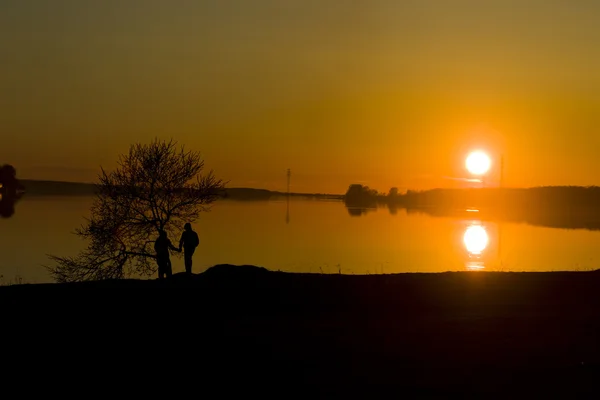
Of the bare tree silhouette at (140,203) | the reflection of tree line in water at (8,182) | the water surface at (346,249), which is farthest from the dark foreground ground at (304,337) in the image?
the reflection of tree line in water at (8,182)

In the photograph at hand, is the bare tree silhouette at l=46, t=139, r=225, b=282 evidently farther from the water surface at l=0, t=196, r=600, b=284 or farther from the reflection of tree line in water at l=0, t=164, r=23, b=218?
the reflection of tree line in water at l=0, t=164, r=23, b=218

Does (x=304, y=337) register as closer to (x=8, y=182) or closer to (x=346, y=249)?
(x=346, y=249)

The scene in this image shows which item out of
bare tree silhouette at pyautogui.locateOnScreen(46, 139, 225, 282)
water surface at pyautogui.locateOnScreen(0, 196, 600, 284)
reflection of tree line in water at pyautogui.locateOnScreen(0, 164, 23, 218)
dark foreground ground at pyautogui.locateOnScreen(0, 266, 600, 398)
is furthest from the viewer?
reflection of tree line in water at pyautogui.locateOnScreen(0, 164, 23, 218)

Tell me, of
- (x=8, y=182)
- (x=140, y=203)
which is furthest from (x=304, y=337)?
(x=8, y=182)

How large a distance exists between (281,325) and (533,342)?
5494 millimetres

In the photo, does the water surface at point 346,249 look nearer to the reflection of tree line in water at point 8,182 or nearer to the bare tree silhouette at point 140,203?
the bare tree silhouette at point 140,203

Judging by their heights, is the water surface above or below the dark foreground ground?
below

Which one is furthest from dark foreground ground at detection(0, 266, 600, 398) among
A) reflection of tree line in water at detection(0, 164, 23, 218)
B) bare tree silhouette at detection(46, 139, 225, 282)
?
reflection of tree line in water at detection(0, 164, 23, 218)

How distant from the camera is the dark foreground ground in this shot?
10.1 metres

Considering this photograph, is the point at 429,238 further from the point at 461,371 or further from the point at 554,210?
the point at 554,210

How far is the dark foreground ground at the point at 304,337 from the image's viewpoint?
33.0 ft

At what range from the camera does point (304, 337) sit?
13398 millimetres

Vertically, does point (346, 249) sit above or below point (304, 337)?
below

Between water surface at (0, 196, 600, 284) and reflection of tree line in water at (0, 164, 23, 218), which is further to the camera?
reflection of tree line in water at (0, 164, 23, 218)
